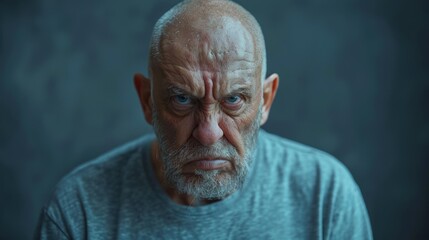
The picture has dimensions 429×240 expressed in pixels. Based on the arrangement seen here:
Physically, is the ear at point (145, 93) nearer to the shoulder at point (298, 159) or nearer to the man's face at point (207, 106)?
the man's face at point (207, 106)

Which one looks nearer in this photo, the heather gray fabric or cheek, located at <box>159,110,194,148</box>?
cheek, located at <box>159,110,194,148</box>

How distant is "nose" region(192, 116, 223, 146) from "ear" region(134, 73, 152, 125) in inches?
8.6

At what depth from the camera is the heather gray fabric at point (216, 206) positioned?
1.90 meters

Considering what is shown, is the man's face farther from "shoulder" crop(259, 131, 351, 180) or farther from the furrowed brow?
"shoulder" crop(259, 131, 351, 180)

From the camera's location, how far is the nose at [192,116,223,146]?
1.72 m

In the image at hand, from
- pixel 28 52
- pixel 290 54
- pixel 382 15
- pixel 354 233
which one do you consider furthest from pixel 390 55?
pixel 28 52

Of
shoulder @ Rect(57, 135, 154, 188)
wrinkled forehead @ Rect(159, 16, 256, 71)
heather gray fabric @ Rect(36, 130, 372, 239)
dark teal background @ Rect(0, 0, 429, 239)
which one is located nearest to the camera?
wrinkled forehead @ Rect(159, 16, 256, 71)

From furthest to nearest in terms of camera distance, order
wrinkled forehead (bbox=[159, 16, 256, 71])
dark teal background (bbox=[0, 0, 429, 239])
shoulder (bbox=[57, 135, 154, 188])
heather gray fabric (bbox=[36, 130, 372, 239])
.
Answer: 1. dark teal background (bbox=[0, 0, 429, 239])
2. shoulder (bbox=[57, 135, 154, 188])
3. heather gray fabric (bbox=[36, 130, 372, 239])
4. wrinkled forehead (bbox=[159, 16, 256, 71])

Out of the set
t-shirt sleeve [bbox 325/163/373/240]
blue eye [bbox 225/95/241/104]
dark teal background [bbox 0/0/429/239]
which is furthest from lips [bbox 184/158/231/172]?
dark teal background [bbox 0/0/429/239]

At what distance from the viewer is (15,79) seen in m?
2.71

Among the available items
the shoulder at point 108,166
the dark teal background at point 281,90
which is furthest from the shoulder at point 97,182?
the dark teal background at point 281,90

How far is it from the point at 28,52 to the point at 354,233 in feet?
4.52

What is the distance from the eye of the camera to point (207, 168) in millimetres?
1767

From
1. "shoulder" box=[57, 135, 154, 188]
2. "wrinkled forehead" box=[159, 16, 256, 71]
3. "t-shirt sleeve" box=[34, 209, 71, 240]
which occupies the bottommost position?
"t-shirt sleeve" box=[34, 209, 71, 240]
